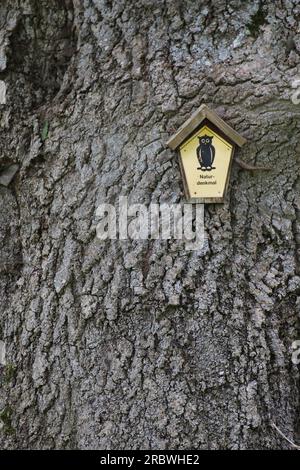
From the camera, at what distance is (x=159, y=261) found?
221cm

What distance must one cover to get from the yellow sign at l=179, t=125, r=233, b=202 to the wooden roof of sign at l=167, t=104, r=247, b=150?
0.03 meters

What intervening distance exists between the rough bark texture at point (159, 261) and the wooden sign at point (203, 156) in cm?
4

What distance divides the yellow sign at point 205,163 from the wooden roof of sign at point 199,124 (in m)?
0.03

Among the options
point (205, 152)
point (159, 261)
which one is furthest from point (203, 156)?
point (159, 261)

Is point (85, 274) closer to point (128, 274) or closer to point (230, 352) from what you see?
point (128, 274)

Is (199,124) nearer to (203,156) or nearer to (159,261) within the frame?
(203,156)

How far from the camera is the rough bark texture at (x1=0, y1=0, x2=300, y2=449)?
215 centimetres

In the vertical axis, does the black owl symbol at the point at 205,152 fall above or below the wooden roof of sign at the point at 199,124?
below

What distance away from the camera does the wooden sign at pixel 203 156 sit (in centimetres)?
220

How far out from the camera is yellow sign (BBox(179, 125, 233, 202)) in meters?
2.21

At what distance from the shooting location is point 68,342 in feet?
7.47

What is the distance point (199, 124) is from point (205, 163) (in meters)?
0.14

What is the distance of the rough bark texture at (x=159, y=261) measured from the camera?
2150 millimetres

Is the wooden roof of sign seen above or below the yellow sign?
above
